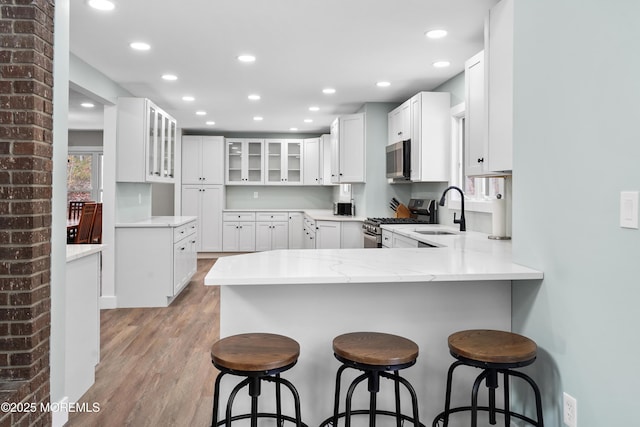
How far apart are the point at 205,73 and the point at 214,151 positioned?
3.88 metres

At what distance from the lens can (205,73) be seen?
445 centimetres

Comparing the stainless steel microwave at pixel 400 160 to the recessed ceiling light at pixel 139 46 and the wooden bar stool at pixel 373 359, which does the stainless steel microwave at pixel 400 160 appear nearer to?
the recessed ceiling light at pixel 139 46

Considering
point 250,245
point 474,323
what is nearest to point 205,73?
point 474,323

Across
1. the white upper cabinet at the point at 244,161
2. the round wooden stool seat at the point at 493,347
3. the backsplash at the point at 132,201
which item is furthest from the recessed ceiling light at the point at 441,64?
the white upper cabinet at the point at 244,161

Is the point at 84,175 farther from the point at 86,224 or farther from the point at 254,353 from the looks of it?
the point at 254,353

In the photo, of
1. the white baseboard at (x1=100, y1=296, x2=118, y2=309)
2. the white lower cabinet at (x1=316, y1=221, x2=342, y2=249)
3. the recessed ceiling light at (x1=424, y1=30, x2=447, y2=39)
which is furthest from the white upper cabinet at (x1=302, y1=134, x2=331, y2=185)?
the recessed ceiling light at (x1=424, y1=30, x2=447, y2=39)

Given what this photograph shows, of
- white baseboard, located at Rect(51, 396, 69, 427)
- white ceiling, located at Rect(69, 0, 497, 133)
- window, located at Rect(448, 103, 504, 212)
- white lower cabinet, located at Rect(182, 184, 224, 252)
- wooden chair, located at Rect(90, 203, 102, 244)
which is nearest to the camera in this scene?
white baseboard, located at Rect(51, 396, 69, 427)

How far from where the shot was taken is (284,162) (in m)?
8.54

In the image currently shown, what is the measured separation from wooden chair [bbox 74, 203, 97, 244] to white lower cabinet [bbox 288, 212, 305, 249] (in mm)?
3446

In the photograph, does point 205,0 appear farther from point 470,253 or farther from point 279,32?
point 470,253

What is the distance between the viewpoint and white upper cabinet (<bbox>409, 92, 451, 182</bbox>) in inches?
175

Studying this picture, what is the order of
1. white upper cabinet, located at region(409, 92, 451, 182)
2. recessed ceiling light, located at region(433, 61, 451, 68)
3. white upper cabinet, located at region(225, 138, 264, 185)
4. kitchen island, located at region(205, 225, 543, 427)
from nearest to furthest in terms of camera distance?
kitchen island, located at region(205, 225, 543, 427) → recessed ceiling light, located at region(433, 61, 451, 68) → white upper cabinet, located at region(409, 92, 451, 182) → white upper cabinet, located at region(225, 138, 264, 185)

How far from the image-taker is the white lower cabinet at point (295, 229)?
8.38 metres

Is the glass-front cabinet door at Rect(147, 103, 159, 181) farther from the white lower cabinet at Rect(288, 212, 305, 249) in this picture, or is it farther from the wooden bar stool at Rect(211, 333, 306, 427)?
the wooden bar stool at Rect(211, 333, 306, 427)
